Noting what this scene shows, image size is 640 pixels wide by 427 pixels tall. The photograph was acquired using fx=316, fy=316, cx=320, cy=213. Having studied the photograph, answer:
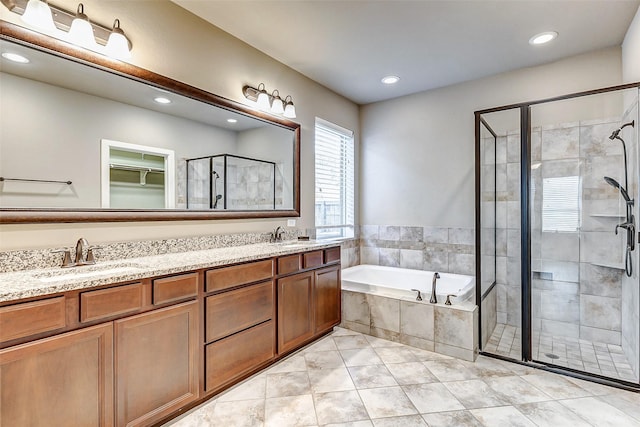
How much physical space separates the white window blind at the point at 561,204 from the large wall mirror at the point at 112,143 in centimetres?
253

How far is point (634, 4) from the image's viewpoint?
223 cm

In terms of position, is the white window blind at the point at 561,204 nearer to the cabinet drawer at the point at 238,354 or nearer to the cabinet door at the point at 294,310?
the cabinet door at the point at 294,310

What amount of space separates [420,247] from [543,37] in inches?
90.9

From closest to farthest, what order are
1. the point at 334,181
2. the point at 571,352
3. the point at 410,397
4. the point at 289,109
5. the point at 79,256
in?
1. the point at 79,256
2. the point at 410,397
3. the point at 571,352
4. the point at 289,109
5. the point at 334,181

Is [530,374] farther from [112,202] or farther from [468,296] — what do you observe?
[112,202]

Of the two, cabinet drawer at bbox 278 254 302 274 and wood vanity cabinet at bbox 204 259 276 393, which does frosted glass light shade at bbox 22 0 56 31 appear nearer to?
wood vanity cabinet at bbox 204 259 276 393

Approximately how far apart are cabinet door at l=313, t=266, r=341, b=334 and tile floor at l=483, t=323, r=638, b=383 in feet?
4.47

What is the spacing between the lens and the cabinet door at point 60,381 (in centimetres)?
123

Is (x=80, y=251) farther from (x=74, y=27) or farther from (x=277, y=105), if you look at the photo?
(x=277, y=105)

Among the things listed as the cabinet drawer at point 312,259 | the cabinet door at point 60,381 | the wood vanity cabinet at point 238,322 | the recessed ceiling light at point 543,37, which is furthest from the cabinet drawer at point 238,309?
the recessed ceiling light at point 543,37

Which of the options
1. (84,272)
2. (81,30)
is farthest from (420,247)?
(81,30)

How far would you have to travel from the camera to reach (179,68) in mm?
2266

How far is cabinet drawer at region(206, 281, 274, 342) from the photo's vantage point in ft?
6.43

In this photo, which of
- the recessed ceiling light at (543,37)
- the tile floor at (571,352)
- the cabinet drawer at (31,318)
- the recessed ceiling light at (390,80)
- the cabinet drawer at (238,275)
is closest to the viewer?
the cabinet drawer at (31,318)
